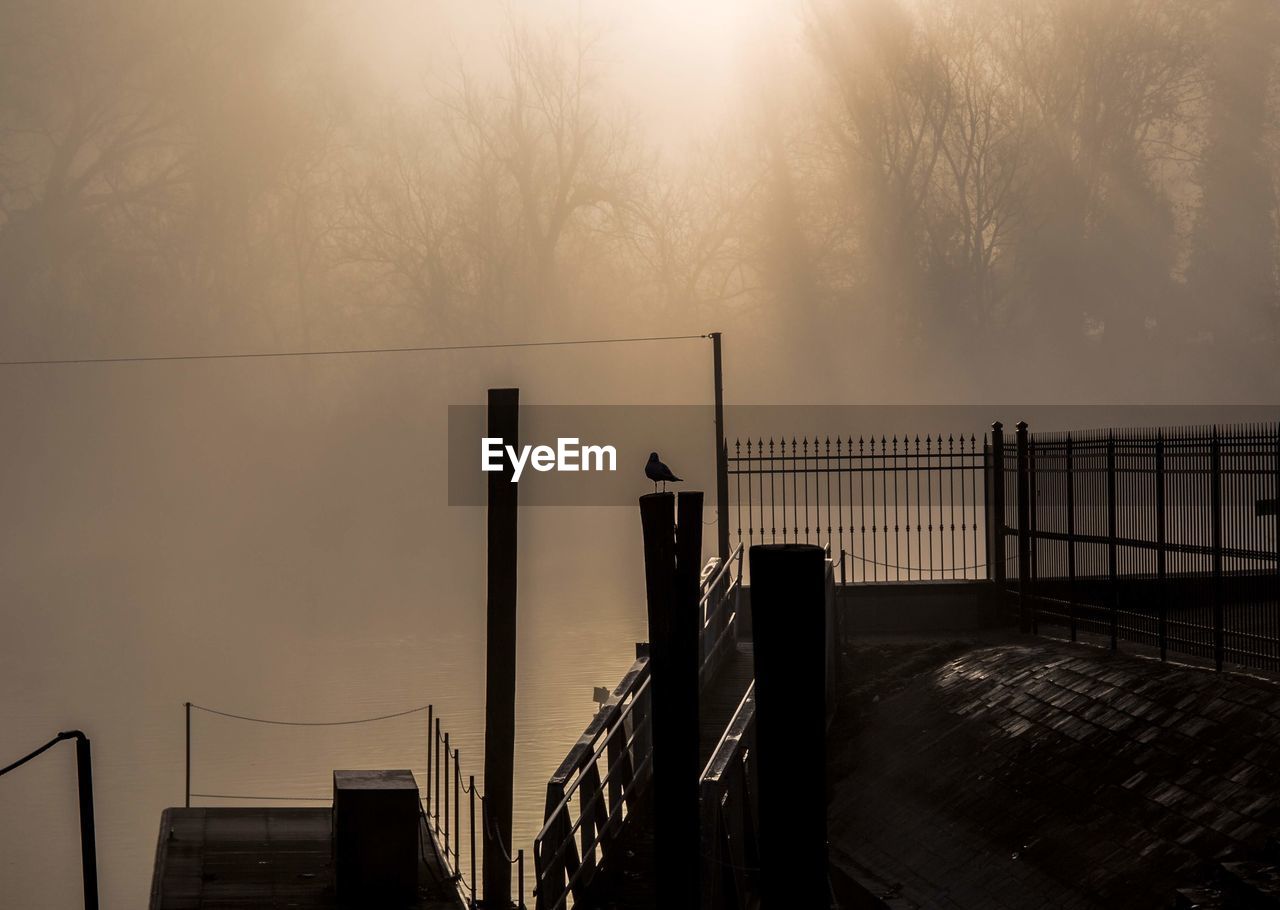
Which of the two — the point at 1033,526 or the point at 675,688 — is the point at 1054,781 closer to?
the point at 675,688

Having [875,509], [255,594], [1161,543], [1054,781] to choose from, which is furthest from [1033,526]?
[255,594]

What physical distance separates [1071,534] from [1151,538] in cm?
181

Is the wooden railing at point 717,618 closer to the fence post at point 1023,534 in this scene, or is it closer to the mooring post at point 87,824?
the fence post at point 1023,534

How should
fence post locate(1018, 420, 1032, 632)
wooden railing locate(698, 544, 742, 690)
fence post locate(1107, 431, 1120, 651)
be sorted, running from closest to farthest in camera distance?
fence post locate(1107, 431, 1120, 651), wooden railing locate(698, 544, 742, 690), fence post locate(1018, 420, 1032, 632)

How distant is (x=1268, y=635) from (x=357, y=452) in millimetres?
49953

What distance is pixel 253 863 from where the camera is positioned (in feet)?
47.8

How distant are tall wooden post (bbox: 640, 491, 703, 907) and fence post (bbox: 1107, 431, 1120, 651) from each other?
683 cm

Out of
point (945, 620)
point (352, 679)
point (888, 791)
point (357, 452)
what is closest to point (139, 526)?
point (357, 452)

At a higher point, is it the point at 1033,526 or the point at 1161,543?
the point at 1161,543

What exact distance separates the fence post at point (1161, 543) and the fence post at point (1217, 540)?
73 centimetres

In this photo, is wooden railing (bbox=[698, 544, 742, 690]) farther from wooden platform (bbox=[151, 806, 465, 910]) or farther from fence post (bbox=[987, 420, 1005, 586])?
wooden platform (bbox=[151, 806, 465, 910])

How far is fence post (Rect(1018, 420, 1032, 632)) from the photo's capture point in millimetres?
18547

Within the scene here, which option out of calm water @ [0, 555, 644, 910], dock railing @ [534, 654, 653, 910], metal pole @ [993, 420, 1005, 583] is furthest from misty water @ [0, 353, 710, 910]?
metal pole @ [993, 420, 1005, 583]

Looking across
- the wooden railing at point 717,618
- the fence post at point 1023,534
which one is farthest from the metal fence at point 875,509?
the wooden railing at point 717,618
